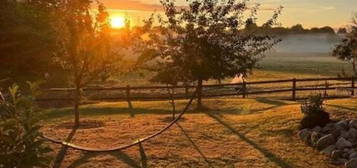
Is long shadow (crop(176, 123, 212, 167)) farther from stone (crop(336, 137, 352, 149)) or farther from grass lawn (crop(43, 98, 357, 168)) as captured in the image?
stone (crop(336, 137, 352, 149))

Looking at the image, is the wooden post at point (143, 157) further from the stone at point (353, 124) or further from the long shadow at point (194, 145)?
the stone at point (353, 124)

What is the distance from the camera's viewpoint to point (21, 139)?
8.08 meters

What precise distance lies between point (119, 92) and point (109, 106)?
14531 millimetres

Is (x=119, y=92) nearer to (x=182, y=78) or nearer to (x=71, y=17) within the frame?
(x=182, y=78)

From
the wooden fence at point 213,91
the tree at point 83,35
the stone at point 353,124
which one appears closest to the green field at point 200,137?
the stone at point 353,124

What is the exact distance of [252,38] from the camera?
25.2 metres

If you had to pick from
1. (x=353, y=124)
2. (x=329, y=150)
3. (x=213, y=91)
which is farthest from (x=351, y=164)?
(x=213, y=91)

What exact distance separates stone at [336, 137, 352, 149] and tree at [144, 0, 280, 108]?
8090mm

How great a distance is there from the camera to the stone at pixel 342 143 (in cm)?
1614

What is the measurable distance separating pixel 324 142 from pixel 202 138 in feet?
12.6

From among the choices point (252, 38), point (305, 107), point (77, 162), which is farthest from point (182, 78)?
point (77, 162)

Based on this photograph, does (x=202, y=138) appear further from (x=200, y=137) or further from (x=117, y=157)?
(x=117, y=157)

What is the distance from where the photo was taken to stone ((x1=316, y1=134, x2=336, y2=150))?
16.5 meters

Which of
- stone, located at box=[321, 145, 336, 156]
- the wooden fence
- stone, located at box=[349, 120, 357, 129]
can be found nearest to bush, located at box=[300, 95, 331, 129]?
stone, located at box=[349, 120, 357, 129]
